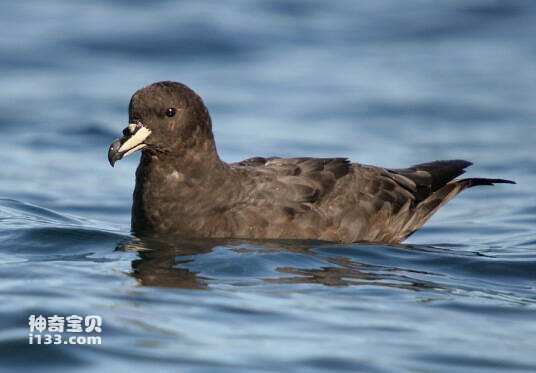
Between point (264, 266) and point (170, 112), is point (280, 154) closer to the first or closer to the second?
point (170, 112)

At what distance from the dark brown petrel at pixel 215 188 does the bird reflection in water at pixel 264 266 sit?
0.16 metres

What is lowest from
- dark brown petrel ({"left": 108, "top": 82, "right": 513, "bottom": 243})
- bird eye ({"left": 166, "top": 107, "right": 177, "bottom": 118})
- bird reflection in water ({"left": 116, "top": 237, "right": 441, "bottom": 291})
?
bird reflection in water ({"left": 116, "top": 237, "right": 441, "bottom": 291})

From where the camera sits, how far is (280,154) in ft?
44.3

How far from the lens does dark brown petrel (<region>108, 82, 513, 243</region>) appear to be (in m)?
8.32

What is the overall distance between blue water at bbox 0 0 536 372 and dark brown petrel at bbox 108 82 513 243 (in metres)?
0.26

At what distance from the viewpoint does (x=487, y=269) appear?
802 cm

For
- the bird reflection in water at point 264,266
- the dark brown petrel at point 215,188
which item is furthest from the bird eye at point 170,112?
the bird reflection in water at point 264,266

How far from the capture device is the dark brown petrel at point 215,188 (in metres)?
8.32

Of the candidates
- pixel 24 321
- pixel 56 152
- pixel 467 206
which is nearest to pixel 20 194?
pixel 56 152

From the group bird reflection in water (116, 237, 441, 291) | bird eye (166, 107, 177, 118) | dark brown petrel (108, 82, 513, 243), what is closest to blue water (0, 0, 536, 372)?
bird reflection in water (116, 237, 441, 291)

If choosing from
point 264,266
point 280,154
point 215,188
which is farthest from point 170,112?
point 280,154

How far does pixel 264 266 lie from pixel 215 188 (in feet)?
3.81

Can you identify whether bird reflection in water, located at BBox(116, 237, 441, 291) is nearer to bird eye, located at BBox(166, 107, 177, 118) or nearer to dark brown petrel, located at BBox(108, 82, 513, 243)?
dark brown petrel, located at BBox(108, 82, 513, 243)

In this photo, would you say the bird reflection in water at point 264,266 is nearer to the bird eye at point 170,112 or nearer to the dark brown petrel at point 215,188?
the dark brown petrel at point 215,188
